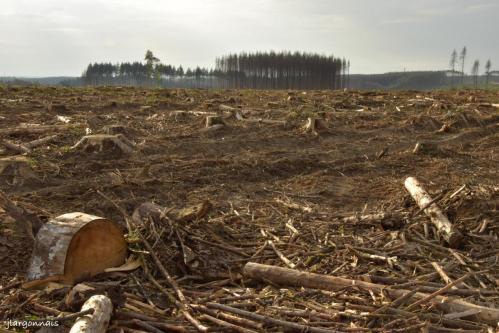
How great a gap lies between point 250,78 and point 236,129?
74578 mm

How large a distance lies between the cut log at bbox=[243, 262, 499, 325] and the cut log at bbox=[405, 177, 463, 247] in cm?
140

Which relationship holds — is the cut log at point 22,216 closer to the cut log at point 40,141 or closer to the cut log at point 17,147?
the cut log at point 17,147

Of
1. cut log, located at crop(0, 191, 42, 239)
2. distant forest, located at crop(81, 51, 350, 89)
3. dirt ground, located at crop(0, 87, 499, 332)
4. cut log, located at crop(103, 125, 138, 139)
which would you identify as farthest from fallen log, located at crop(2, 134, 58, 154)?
distant forest, located at crop(81, 51, 350, 89)

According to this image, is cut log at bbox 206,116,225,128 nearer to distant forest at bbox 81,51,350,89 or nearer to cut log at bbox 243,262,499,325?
cut log at bbox 243,262,499,325

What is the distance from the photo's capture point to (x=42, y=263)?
4.07 metres

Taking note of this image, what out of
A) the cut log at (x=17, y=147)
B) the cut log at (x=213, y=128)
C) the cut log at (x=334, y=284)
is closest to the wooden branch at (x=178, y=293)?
the cut log at (x=334, y=284)

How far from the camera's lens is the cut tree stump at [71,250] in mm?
4016

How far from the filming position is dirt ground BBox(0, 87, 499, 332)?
3.87 metres

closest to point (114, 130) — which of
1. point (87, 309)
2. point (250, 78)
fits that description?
point (87, 309)

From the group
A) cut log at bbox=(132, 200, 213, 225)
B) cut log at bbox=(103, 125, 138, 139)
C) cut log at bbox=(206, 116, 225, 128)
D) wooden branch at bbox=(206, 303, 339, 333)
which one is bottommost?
wooden branch at bbox=(206, 303, 339, 333)

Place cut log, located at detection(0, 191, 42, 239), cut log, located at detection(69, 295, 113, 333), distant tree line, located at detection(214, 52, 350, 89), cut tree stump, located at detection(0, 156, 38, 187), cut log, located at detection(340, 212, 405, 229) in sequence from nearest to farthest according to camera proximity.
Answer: cut log, located at detection(69, 295, 113, 333), cut log, located at detection(0, 191, 42, 239), cut log, located at detection(340, 212, 405, 229), cut tree stump, located at detection(0, 156, 38, 187), distant tree line, located at detection(214, 52, 350, 89)

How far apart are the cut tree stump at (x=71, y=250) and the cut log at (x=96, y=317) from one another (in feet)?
2.03

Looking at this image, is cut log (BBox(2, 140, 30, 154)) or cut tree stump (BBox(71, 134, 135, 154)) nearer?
cut log (BBox(2, 140, 30, 154))

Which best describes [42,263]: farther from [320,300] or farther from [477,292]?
[477,292]
